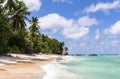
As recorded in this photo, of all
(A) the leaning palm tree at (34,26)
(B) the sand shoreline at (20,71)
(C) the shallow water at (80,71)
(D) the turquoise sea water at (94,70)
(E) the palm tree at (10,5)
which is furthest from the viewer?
(A) the leaning palm tree at (34,26)

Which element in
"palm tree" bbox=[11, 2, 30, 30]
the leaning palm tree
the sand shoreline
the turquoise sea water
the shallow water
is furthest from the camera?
the leaning palm tree

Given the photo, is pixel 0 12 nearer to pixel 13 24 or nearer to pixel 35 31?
pixel 13 24

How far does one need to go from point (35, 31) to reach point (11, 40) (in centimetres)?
2351

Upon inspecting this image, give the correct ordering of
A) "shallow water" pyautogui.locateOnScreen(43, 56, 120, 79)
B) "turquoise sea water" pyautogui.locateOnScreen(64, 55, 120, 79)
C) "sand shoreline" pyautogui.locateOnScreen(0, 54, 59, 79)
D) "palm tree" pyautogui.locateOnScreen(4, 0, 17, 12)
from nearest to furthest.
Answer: "sand shoreline" pyautogui.locateOnScreen(0, 54, 59, 79)
"shallow water" pyautogui.locateOnScreen(43, 56, 120, 79)
"turquoise sea water" pyautogui.locateOnScreen(64, 55, 120, 79)
"palm tree" pyautogui.locateOnScreen(4, 0, 17, 12)

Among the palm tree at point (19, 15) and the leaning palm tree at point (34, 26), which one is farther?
the leaning palm tree at point (34, 26)

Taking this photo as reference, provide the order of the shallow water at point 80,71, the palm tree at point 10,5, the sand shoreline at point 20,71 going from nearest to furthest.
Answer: the sand shoreline at point 20,71 → the shallow water at point 80,71 → the palm tree at point 10,5

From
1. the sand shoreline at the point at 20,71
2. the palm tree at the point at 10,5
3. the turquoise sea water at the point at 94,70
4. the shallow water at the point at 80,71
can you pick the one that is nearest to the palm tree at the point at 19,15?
the palm tree at the point at 10,5

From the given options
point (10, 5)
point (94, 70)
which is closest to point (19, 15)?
point (10, 5)

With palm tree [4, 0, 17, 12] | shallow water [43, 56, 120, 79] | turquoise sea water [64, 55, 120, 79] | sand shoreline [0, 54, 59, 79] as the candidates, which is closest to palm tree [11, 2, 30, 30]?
palm tree [4, 0, 17, 12]

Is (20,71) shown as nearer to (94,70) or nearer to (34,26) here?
(94,70)

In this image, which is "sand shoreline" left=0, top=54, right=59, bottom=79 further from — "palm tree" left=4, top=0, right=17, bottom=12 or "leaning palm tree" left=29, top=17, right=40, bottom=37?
"leaning palm tree" left=29, top=17, right=40, bottom=37

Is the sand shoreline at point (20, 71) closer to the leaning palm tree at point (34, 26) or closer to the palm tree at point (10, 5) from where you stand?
the palm tree at point (10, 5)

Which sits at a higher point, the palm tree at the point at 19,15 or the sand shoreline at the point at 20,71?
Result: the palm tree at the point at 19,15

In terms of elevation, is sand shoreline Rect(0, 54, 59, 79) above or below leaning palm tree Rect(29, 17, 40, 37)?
below
